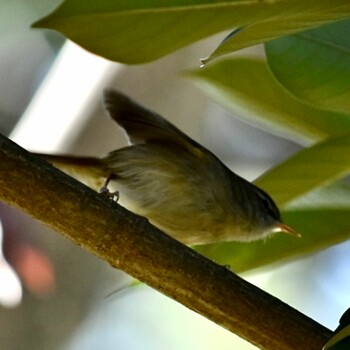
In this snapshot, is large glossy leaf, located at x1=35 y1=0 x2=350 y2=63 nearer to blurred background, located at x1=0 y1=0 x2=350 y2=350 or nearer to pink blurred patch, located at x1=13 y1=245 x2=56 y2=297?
blurred background, located at x1=0 y1=0 x2=350 y2=350

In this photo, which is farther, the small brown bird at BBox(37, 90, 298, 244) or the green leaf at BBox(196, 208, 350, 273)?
the small brown bird at BBox(37, 90, 298, 244)

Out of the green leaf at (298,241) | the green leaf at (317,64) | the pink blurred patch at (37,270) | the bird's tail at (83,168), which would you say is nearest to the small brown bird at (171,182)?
the bird's tail at (83,168)

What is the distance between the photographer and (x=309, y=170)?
3.06 feet

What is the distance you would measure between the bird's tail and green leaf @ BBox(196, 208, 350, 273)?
15.5 inches

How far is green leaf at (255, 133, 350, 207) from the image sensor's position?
90 centimetres

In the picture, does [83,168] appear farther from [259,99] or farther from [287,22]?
[287,22]

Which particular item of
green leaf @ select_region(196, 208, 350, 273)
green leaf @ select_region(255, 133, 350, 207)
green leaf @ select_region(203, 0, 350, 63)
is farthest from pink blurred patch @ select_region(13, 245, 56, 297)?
green leaf @ select_region(203, 0, 350, 63)

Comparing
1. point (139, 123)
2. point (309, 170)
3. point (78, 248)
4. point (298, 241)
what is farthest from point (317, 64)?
point (78, 248)

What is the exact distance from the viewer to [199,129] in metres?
2.40

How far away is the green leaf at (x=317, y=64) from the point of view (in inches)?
32.9

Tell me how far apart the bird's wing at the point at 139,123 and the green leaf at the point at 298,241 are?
0.35 metres

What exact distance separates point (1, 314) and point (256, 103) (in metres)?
1.48

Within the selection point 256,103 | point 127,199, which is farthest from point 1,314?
point 256,103

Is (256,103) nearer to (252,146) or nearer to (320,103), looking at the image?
(320,103)
